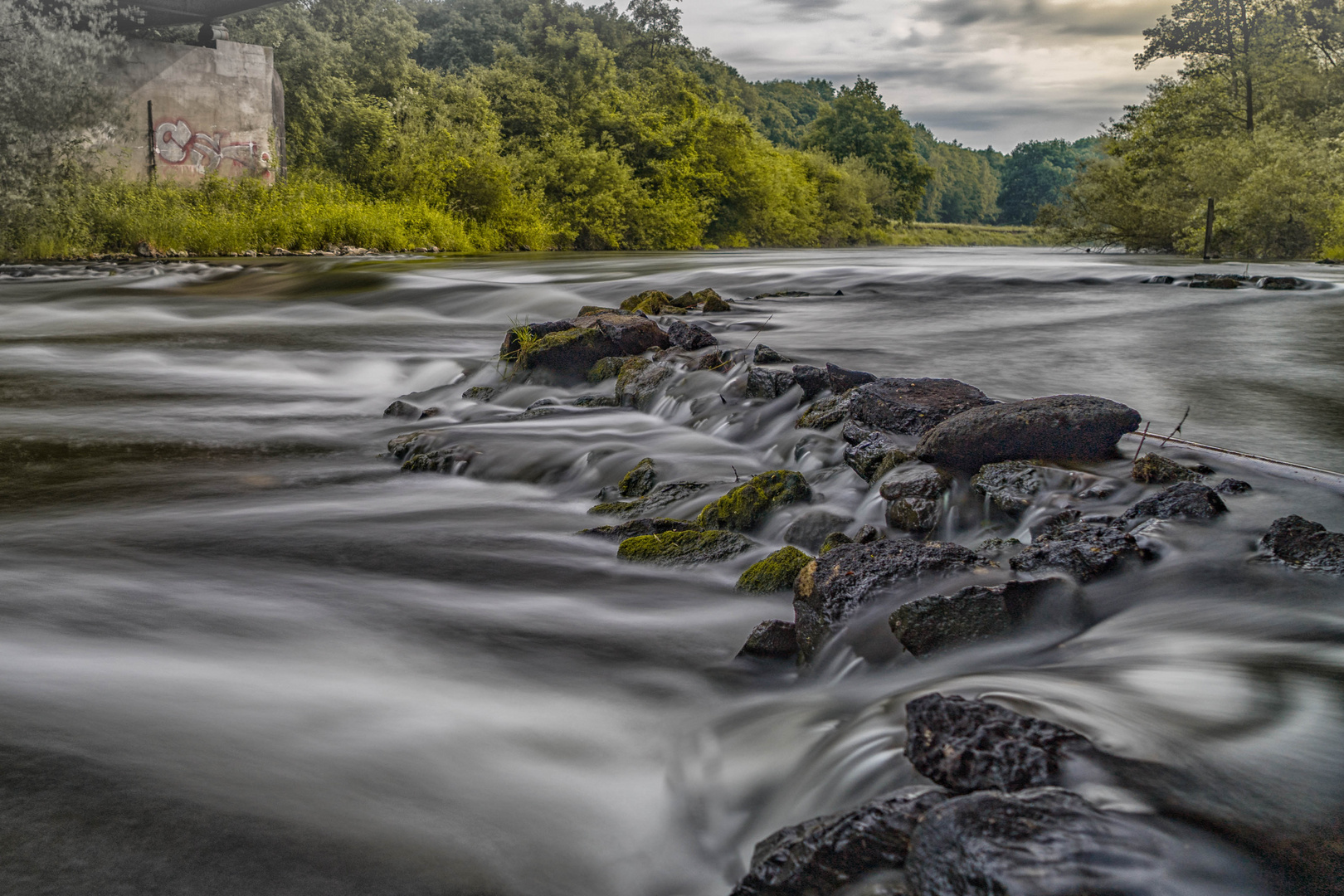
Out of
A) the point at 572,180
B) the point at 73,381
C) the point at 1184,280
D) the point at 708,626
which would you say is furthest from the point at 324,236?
the point at 708,626

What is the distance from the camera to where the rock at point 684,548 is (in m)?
3.79

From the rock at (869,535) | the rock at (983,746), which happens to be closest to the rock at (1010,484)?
the rock at (869,535)

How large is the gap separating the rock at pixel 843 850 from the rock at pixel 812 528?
7.15 ft

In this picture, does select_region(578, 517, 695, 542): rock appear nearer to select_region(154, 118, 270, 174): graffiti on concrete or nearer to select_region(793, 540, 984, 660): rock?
select_region(793, 540, 984, 660): rock

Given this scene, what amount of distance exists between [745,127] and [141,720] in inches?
1738

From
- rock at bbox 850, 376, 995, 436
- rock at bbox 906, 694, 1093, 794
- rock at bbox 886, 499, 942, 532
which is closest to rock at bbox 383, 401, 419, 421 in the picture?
rock at bbox 850, 376, 995, 436

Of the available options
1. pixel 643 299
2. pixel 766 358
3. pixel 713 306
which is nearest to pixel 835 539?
pixel 766 358

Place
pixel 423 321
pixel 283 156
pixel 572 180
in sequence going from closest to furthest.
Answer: pixel 423 321 < pixel 283 156 < pixel 572 180

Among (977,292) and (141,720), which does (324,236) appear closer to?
(977,292)

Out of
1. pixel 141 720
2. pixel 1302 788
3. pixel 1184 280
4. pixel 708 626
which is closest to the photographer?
pixel 1302 788

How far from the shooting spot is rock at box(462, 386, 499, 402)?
24.0ft

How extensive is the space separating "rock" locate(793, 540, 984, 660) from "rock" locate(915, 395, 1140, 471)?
110 centimetres

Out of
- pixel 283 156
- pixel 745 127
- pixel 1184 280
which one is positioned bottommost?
pixel 1184 280

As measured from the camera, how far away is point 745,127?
4344cm
